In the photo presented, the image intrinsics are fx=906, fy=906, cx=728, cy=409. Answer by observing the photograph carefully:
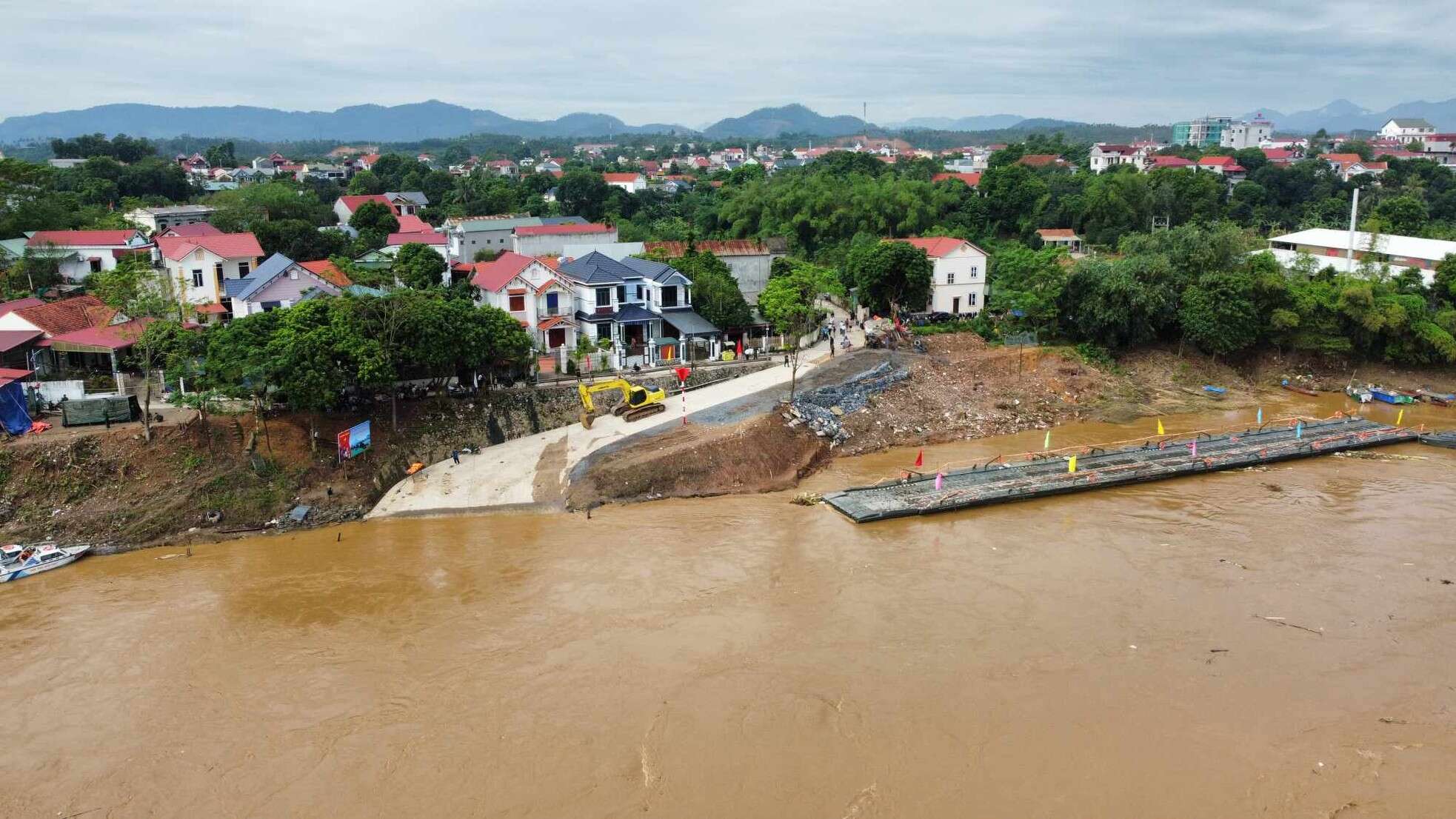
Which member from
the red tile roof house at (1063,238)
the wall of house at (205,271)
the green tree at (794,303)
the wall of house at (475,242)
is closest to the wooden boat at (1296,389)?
the green tree at (794,303)

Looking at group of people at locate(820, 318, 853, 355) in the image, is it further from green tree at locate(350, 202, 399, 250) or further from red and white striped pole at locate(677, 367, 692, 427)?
green tree at locate(350, 202, 399, 250)

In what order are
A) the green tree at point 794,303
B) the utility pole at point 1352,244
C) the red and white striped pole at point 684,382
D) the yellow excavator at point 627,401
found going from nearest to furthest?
1. the yellow excavator at point 627,401
2. the red and white striped pole at point 684,382
3. the green tree at point 794,303
4. the utility pole at point 1352,244

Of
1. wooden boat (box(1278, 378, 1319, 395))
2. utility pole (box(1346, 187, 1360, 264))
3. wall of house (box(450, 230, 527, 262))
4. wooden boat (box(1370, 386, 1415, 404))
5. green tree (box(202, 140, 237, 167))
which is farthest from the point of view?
green tree (box(202, 140, 237, 167))

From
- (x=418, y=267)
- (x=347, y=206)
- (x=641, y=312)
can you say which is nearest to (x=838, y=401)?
(x=641, y=312)

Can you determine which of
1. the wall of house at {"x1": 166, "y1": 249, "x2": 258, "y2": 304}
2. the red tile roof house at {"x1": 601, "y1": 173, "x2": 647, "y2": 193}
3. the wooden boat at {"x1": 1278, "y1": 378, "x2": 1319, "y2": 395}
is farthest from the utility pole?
the red tile roof house at {"x1": 601, "y1": 173, "x2": 647, "y2": 193}

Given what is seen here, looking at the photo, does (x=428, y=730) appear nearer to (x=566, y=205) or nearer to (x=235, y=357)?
(x=235, y=357)

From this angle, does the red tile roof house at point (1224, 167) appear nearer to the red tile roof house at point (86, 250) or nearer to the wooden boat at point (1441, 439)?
the wooden boat at point (1441, 439)

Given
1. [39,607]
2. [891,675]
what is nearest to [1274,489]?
[891,675]
